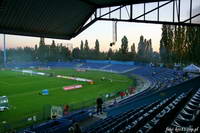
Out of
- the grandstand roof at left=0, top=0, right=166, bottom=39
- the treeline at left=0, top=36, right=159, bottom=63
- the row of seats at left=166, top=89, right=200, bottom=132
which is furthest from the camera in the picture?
the treeline at left=0, top=36, right=159, bottom=63

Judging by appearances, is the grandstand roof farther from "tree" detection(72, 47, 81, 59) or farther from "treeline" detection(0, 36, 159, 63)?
"tree" detection(72, 47, 81, 59)

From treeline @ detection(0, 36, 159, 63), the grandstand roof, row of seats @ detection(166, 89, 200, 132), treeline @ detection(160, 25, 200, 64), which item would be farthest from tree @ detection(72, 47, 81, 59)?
row of seats @ detection(166, 89, 200, 132)

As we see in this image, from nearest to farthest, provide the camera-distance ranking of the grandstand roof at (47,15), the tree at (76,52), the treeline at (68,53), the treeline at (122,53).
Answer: the grandstand roof at (47,15)
the treeline at (122,53)
the treeline at (68,53)
the tree at (76,52)

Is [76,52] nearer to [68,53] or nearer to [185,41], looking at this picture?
[68,53]

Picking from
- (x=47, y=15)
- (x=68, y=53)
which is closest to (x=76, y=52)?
(x=68, y=53)

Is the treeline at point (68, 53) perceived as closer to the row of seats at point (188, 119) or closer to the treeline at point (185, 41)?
the treeline at point (185, 41)

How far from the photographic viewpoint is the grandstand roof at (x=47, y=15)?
283 inches

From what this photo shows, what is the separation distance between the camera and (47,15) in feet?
26.9

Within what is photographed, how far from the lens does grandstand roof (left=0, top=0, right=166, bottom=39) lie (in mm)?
7188

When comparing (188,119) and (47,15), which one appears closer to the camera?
(188,119)

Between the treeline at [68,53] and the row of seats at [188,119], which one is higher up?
the treeline at [68,53]

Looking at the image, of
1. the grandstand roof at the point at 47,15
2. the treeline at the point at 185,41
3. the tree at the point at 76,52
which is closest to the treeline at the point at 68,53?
the tree at the point at 76,52

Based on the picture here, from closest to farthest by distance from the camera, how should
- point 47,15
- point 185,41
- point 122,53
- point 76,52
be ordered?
point 47,15
point 185,41
point 122,53
point 76,52

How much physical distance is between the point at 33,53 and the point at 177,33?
288 feet
